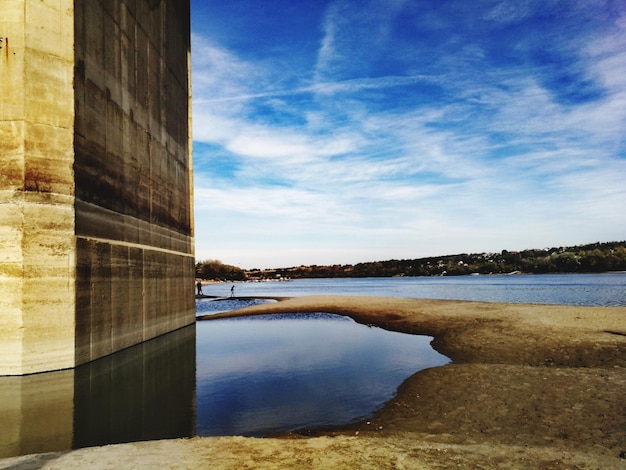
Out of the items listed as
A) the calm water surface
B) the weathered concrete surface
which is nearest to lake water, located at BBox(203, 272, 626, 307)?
the calm water surface

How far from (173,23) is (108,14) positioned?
30.8ft

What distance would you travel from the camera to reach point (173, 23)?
81.1ft

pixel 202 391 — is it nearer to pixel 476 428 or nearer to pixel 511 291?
pixel 476 428

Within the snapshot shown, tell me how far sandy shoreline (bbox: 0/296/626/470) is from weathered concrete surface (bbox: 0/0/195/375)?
23.6ft

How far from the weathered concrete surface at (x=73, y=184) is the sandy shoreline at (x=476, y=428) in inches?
283

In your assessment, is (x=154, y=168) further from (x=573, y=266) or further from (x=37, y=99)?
(x=573, y=266)

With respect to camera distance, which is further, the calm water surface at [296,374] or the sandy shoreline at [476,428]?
the calm water surface at [296,374]

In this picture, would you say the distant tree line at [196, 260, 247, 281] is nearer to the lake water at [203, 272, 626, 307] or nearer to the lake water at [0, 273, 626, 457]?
the lake water at [203, 272, 626, 307]

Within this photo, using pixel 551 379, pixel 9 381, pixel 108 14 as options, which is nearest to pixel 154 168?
pixel 108 14

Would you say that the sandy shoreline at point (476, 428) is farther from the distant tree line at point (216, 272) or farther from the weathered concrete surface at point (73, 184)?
the distant tree line at point (216, 272)

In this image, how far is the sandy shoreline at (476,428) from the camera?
20.5ft

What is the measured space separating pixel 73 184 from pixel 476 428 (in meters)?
13.2

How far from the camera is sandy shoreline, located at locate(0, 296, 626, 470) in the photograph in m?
6.25

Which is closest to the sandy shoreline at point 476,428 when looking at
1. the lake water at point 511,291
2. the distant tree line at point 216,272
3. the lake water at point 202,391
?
the lake water at point 202,391
